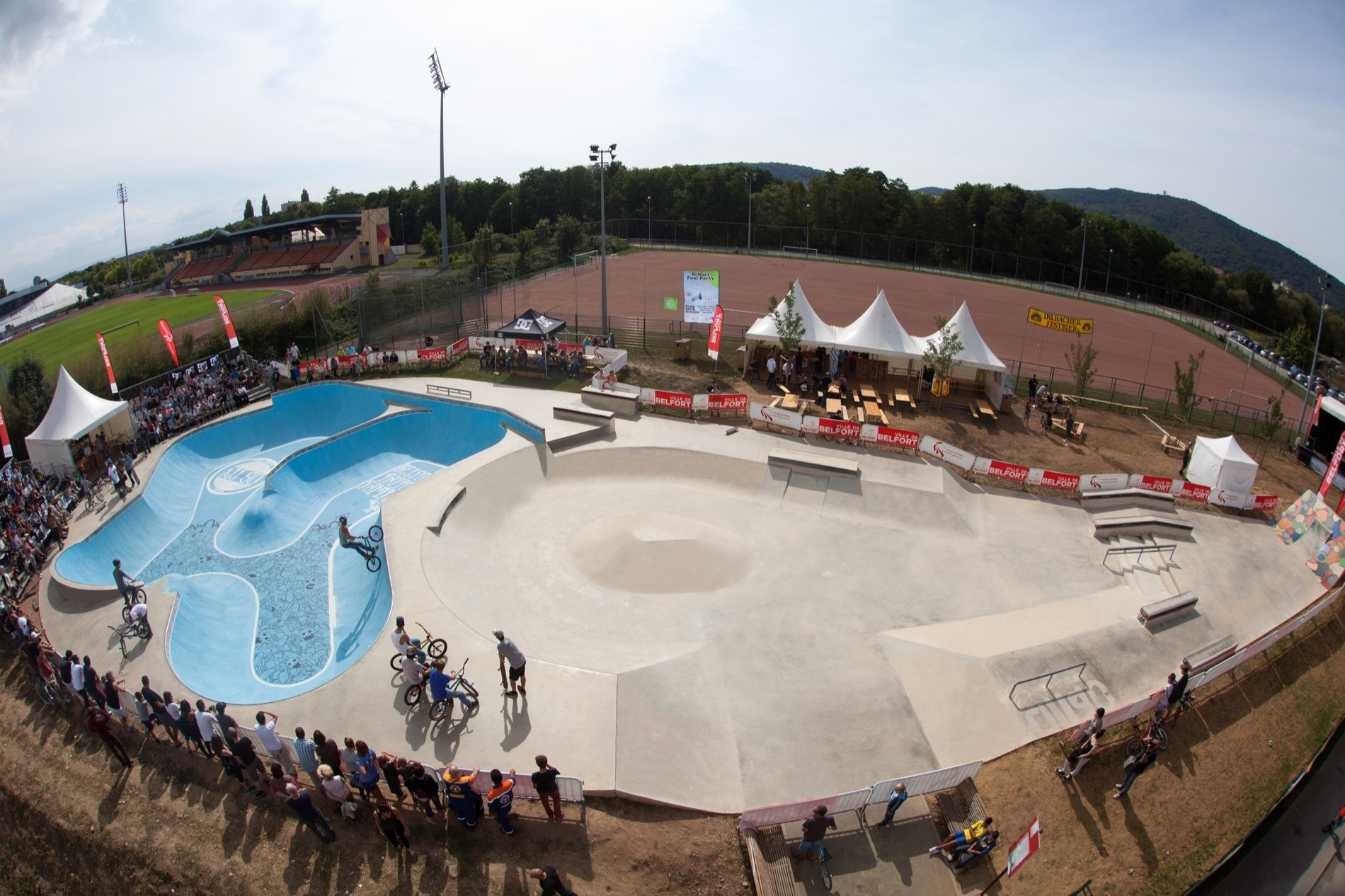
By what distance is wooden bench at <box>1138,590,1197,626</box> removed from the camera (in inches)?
550

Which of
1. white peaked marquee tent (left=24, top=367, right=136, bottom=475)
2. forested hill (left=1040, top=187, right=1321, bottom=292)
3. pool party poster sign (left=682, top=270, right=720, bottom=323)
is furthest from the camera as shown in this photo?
forested hill (left=1040, top=187, right=1321, bottom=292)

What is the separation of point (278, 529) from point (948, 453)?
1965 centimetres

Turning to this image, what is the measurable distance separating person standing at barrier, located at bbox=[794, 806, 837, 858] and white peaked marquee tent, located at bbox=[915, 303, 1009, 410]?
19493 mm

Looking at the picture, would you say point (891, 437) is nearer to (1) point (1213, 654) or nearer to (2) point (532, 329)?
(1) point (1213, 654)

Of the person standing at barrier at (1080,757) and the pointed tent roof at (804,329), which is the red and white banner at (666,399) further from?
the person standing at barrier at (1080,757)

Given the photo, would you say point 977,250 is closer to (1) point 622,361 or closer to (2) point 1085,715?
(1) point 622,361

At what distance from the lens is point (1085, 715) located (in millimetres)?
11539

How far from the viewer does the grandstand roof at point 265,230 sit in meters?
66.4

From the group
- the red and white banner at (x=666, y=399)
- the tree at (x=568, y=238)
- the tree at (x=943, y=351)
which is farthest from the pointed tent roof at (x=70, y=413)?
the tree at (x=568, y=238)

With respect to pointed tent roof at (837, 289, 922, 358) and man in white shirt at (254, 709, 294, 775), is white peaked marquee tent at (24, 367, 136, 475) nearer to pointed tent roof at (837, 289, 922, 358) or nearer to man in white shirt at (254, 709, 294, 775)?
man in white shirt at (254, 709, 294, 775)

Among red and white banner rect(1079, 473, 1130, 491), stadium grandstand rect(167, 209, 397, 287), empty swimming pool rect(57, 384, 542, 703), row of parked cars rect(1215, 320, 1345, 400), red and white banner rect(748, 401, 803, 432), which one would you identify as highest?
stadium grandstand rect(167, 209, 397, 287)

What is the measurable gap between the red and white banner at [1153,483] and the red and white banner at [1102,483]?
211mm

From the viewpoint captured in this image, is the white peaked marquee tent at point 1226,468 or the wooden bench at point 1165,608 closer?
the wooden bench at point 1165,608

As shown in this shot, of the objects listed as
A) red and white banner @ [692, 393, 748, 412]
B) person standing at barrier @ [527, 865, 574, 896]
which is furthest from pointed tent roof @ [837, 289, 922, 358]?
person standing at barrier @ [527, 865, 574, 896]
